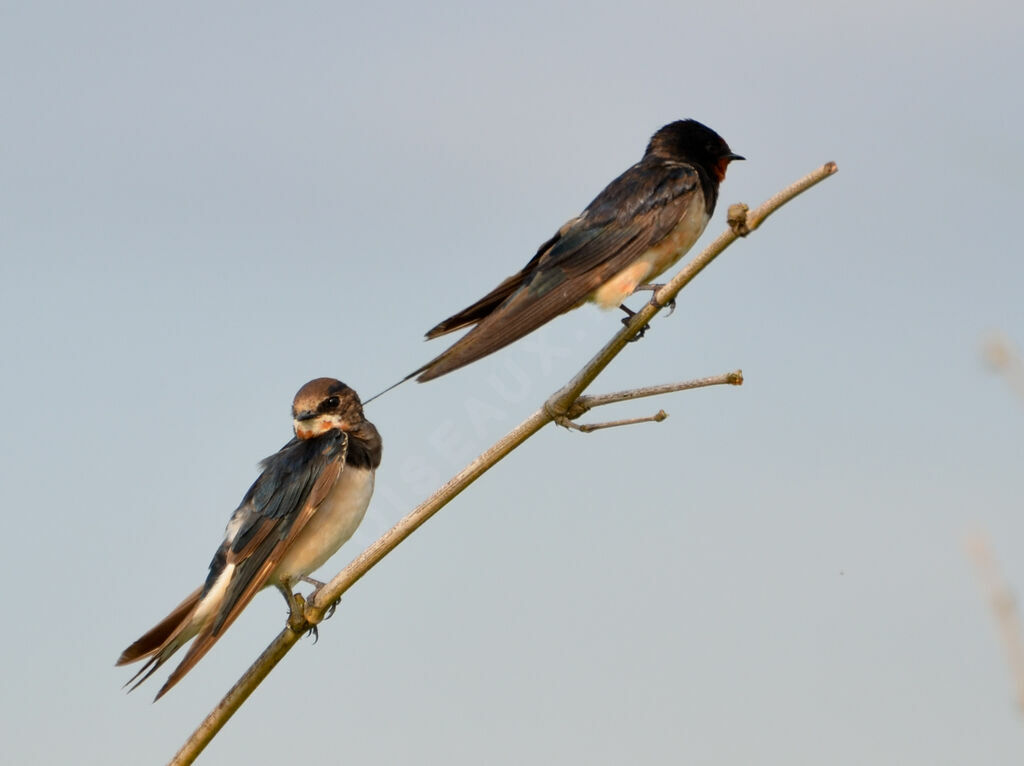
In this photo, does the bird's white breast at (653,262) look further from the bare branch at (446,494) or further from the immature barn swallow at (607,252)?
the bare branch at (446,494)

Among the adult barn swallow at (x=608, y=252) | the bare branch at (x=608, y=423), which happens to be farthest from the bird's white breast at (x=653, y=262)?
the bare branch at (x=608, y=423)

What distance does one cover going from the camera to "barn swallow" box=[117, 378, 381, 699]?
135 inches

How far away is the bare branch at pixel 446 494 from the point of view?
7.73 ft

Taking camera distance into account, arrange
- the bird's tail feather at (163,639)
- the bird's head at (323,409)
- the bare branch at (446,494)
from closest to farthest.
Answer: the bare branch at (446,494), the bird's tail feather at (163,639), the bird's head at (323,409)

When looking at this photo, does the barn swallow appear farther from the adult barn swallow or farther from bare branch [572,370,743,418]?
bare branch [572,370,743,418]

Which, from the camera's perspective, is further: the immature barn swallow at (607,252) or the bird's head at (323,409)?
the bird's head at (323,409)

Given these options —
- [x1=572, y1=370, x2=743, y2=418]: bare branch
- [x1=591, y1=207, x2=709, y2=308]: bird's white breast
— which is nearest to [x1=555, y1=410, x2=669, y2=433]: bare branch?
[x1=572, y1=370, x2=743, y2=418]: bare branch

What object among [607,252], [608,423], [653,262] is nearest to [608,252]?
[607,252]

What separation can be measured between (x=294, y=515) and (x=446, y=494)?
146 cm

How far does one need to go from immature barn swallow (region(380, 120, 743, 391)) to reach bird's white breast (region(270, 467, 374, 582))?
83cm

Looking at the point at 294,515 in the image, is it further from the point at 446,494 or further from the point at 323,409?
the point at 446,494

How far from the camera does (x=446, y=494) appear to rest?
243 cm

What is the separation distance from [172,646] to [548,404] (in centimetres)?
144

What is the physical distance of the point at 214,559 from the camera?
12.4 feet
